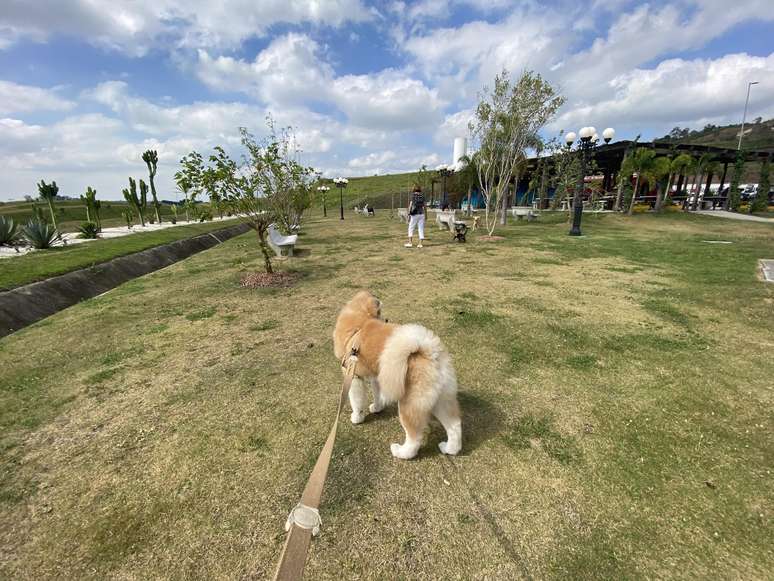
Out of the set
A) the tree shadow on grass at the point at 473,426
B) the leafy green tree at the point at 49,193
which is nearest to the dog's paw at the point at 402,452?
the tree shadow on grass at the point at 473,426

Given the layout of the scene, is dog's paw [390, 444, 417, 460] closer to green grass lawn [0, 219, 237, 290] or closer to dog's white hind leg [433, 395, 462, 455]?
dog's white hind leg [433, 395, 462, 455]

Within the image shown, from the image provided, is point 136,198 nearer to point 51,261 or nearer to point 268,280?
point 51,261

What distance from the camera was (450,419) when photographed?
2.47 m

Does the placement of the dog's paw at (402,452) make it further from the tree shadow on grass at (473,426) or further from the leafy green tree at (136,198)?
the leafy green tree at (136,198)

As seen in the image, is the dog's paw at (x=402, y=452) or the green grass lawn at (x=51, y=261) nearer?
the dog's paw at (x=402, y=452)

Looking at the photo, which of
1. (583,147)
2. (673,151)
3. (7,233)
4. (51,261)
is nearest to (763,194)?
(673,151)

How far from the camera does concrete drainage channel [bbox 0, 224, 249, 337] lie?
5.70 metres

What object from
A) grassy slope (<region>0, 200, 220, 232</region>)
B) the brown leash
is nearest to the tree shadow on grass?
the brown leash

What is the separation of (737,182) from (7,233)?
39734 mm

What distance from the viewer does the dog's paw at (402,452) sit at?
2.49 m

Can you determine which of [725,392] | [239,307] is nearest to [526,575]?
[725,392]

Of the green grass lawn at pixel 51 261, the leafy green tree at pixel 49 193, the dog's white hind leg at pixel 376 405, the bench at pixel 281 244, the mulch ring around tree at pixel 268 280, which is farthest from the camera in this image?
the leafy green tree at pixel 49 193

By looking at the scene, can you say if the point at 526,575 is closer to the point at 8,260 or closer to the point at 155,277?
the point at 155,277

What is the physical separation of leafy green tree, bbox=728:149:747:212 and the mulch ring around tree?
99.9 feet
